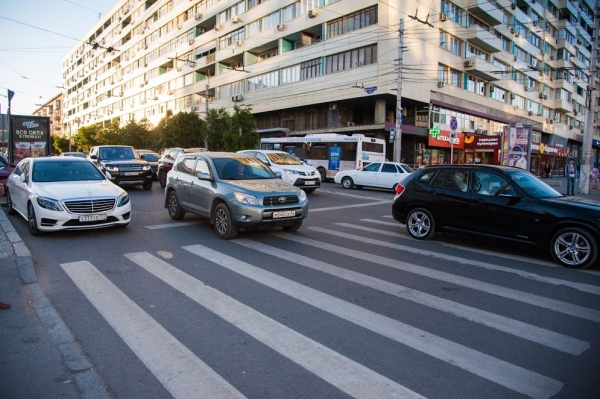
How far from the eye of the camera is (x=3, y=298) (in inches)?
195

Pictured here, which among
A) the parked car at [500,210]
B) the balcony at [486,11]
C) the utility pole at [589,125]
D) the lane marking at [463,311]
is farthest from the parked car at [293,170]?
the balcony at [486,11]

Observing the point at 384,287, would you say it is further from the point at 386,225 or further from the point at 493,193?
the point at 386,225

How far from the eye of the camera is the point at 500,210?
24.4 ft

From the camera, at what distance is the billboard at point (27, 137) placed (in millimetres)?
20547

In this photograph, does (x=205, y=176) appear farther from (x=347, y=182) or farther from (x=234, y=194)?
(x=347, y=182)

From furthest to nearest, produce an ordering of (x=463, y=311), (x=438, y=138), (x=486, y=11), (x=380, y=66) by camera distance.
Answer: (x=486, y=11), (x=438, y=138), (x=380, y=66), (x=463, y=311)

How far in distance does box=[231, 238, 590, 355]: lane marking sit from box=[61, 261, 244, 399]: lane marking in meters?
2.69

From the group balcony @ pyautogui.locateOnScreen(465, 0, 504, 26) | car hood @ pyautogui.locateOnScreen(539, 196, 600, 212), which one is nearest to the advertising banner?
car hood @ pyautogui.locateOnScreen(539, 196, 600, 212)

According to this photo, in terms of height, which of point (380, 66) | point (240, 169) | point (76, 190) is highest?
point (380, 66)

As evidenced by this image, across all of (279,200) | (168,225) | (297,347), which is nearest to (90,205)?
(168,225)

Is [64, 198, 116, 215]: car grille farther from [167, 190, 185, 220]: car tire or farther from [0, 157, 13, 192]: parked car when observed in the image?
[0, 157, 13, 192]: parked car

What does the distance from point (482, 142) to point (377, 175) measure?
20776 mm

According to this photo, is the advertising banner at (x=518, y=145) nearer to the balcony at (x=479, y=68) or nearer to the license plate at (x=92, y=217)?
the balcony at (x=479, y=68)

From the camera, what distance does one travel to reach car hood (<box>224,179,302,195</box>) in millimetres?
8242
